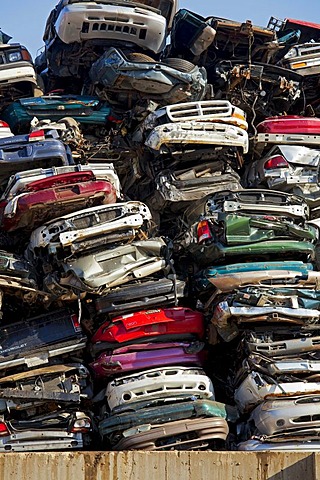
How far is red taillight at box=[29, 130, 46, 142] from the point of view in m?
16.9

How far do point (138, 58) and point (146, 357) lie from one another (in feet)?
21.5

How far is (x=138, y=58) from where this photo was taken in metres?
18.7

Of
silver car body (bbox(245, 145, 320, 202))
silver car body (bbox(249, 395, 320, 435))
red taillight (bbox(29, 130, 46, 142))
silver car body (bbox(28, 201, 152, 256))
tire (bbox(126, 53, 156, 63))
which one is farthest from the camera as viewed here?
tire (bbox(126, 53, 156, 63))

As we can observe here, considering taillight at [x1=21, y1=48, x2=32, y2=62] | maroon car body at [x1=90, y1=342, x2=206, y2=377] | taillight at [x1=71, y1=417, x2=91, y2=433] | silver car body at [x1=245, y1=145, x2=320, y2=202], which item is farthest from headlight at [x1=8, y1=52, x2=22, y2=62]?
taillight at [x1=71, y1=417, x2=91, y2=433]

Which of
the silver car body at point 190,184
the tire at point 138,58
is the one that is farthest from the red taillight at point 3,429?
the tire at point 138,58

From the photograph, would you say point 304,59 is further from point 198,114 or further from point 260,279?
point 260,279

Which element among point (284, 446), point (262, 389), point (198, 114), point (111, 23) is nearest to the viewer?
point (284, 446)

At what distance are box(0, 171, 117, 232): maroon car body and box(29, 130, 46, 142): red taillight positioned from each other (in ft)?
4.57

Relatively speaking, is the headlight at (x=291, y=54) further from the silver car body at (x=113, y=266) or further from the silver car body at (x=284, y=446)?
A: the silver car body at (x=284, y=446)

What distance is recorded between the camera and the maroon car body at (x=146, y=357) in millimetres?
14438

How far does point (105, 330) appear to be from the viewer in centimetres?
1485

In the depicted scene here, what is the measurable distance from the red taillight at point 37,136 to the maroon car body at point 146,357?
4.14 m

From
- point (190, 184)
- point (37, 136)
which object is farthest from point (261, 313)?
point (37, 136)

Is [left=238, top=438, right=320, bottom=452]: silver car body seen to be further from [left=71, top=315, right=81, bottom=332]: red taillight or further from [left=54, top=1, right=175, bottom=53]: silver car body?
[left=54, top=1, right=175, bottom=53]: silver car body
